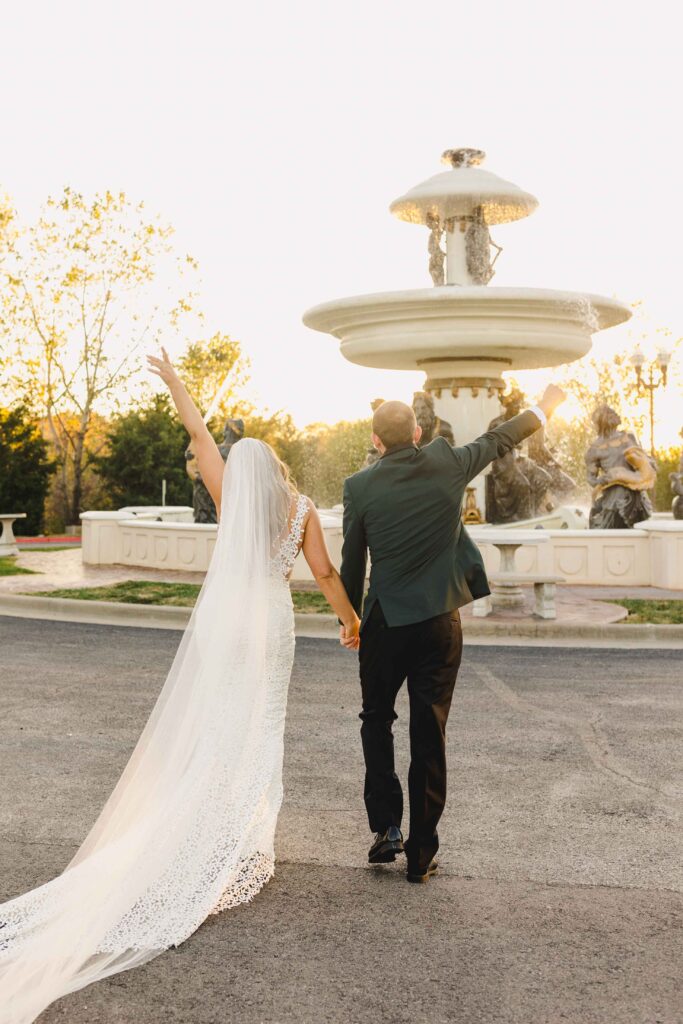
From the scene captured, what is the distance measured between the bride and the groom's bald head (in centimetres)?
45

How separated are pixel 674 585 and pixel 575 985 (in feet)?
40.4

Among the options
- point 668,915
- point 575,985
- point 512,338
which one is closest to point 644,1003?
point 575,985

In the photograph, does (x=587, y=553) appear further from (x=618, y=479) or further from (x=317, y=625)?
(x=317, y=625)

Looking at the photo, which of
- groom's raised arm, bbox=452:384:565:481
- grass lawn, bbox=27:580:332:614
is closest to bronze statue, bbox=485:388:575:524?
grass lawn, bbox=27:580:332:614

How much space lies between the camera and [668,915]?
4270mm

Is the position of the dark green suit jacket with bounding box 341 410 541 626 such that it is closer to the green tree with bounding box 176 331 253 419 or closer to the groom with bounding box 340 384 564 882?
the groom with bounding box 340 384 564 882

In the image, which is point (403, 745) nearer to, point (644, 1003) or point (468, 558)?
point (468, 558)

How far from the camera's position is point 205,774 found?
4.48 metres

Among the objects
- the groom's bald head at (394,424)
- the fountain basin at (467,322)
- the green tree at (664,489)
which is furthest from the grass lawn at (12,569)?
the green tree at (664,489)

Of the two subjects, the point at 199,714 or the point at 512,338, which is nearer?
the point at 199,714

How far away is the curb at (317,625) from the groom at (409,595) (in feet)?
23.1

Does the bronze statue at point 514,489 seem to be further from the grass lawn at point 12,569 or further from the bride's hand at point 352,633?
the bride's hand at point 352,633

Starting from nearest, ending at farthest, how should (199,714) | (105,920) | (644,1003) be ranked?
1. (644,1003)
2. (105,920)
3. (199,714)

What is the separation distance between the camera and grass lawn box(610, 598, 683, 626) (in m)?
12.2
